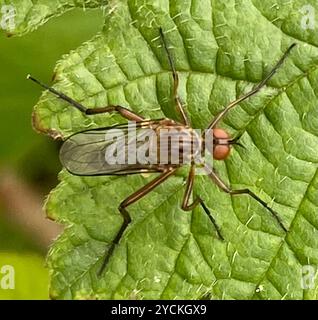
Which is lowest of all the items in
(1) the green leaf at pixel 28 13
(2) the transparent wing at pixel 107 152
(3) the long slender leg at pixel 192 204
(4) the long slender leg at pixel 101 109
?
(3) the long slender leg at pixel 192 204

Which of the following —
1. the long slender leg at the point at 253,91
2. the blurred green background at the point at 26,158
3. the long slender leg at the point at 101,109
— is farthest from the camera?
the blurred green background at the point at 26,158

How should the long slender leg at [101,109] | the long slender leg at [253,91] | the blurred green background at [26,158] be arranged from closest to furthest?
the long slender leg at [253,91]
the long slender leg at [101,109]
the blurred green background at [26,158]

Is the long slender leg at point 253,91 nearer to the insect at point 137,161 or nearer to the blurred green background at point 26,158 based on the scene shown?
the insect at point 137,161

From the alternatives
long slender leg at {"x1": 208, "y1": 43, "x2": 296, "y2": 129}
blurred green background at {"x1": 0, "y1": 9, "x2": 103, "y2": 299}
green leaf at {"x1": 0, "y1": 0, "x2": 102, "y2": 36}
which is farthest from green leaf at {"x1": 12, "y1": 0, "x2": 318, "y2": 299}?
blurred green background at {"x1": 0, "y1": 9, "x2": 103, "y2": 299}

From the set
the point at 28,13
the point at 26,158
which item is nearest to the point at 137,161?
the point at 28,13

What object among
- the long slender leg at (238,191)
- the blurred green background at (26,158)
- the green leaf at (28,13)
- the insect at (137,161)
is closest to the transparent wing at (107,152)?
the insect at (137,161)

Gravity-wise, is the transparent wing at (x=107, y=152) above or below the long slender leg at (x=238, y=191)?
above

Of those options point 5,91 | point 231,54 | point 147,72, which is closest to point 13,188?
point 5,91
